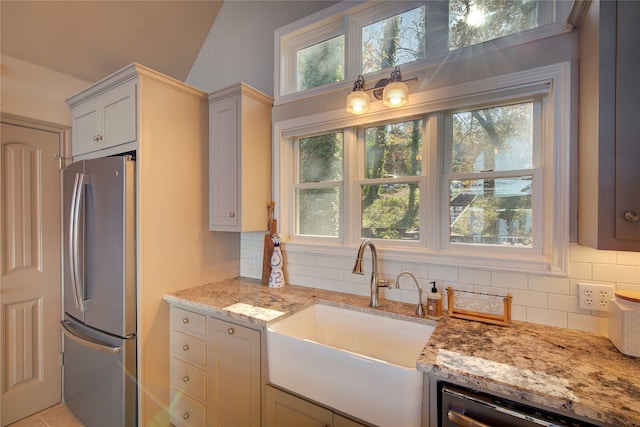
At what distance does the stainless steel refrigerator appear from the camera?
1.72m

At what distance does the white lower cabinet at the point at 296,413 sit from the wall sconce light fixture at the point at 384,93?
157cm

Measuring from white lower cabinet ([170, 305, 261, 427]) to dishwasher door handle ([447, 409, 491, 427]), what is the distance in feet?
2.91

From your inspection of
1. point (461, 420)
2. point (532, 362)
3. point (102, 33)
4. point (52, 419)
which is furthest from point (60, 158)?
point (532, 362)

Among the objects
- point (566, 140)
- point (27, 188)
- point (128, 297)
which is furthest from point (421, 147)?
point (27, 188)

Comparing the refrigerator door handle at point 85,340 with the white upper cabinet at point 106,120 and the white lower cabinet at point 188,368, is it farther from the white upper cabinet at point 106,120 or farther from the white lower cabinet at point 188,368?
the white upper cabinet at point 106,120

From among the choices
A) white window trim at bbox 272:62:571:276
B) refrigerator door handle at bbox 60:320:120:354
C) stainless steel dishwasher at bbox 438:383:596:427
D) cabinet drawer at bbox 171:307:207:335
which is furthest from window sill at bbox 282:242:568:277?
refrigerator door handle at bbox 60:320:120:354

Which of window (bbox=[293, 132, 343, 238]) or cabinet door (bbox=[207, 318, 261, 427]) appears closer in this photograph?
cabinet door (bbox=[207, 318, 261, 427])

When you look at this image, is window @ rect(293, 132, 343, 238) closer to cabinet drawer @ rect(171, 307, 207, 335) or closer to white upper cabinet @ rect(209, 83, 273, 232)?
white upper cabinet @ rect(209, 83, 273, 232)

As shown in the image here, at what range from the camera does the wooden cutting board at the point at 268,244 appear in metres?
2.13

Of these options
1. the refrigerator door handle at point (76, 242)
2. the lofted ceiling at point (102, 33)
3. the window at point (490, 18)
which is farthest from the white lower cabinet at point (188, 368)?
the window at point (490, 18)

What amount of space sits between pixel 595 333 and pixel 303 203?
177cm

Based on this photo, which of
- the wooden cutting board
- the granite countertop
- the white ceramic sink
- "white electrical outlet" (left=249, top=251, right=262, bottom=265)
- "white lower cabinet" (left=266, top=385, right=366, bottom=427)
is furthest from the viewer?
"white electrical outlet" (left=249, top=251, right=262, bottom=265)

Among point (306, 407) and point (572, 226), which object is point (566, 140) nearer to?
point (572, 226)

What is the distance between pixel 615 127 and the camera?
0.98m
